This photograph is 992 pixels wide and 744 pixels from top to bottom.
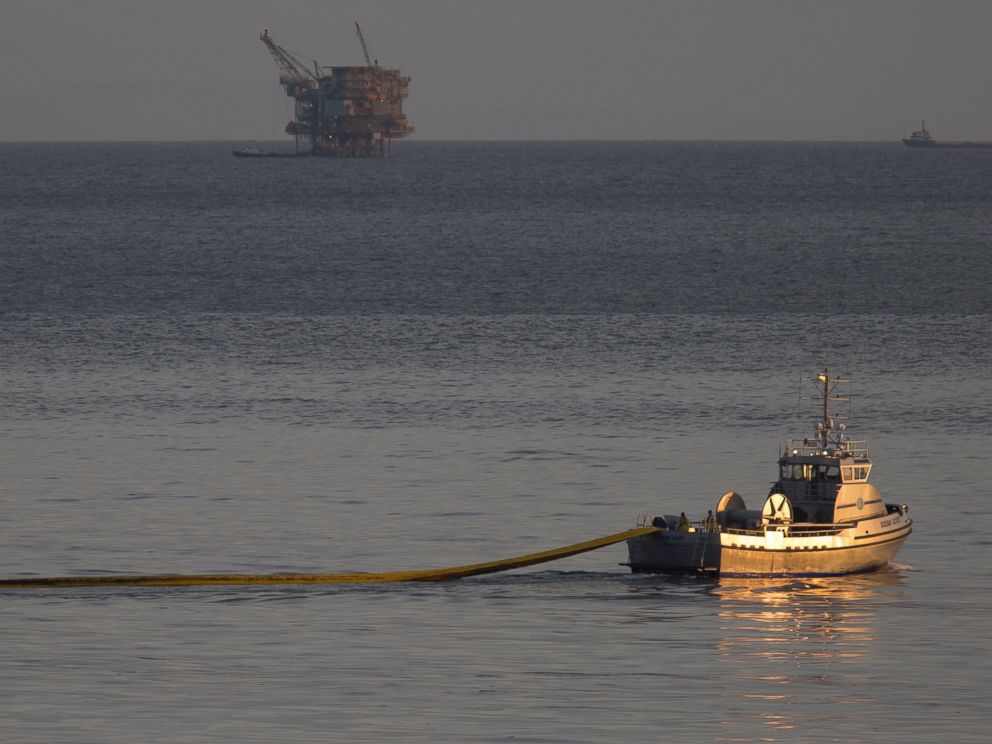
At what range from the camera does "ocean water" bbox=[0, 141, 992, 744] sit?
4281cm

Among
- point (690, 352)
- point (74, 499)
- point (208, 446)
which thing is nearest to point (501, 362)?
point (690, 352)

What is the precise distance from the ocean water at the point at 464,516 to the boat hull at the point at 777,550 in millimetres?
732

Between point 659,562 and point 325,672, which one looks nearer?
point 325,672

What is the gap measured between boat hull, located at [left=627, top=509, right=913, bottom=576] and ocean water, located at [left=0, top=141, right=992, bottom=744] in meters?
0.73

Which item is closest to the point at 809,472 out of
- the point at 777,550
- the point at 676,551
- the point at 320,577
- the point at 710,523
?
the point at 777,550

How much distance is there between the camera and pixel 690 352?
367 ft

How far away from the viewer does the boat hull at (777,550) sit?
5775 cm

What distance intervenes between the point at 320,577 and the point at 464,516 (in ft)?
38.7

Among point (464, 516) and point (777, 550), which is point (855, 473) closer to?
point (777, 550)

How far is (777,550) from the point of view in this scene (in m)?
58.6

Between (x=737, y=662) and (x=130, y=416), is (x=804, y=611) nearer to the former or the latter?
(x=737, y=662)

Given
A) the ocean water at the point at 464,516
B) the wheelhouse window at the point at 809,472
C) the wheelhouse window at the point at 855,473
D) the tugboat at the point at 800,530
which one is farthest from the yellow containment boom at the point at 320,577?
the wheelhouse window at the point at 855,473

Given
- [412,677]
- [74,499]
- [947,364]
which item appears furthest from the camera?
[947,364]

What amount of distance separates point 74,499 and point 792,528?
25.6 metres
